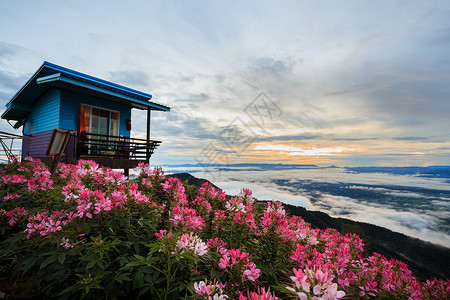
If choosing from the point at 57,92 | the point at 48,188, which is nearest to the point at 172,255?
the point at 48,188

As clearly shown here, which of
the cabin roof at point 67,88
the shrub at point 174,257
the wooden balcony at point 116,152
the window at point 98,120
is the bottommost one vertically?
the shrub at point 174,257

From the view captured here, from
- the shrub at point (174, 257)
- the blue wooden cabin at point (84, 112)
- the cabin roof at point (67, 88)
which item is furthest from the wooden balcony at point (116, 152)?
the shrub at point (174, 257)

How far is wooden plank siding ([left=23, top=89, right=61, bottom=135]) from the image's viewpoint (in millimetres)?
10203

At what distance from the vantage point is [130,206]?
2.33 metres

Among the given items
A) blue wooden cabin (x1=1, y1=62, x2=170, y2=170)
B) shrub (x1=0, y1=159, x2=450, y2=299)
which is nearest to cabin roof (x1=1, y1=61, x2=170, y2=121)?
blue wooden cabin (x1=1, y1=62, x2=170, y2=170)

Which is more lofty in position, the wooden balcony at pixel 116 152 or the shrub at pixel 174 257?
the wooden balcony at pixel 116 152

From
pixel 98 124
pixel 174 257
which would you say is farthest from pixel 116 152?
pixel 174 257

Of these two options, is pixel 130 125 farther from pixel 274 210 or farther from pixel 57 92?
pixel 274 210

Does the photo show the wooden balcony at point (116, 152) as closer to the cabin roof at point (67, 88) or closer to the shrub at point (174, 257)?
the cabin roof at point (67, 88)

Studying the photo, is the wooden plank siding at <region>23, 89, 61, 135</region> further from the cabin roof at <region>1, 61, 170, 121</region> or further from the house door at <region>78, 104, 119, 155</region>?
the house door at <region>78, 104, 119, 155</region>

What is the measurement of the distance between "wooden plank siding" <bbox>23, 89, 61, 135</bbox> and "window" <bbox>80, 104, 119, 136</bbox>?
3.47 ft

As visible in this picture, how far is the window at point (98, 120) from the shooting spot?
34.4ft

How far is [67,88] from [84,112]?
1.30m

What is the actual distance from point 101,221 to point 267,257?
1.80m
